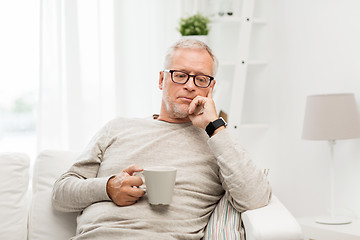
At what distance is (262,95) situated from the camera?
3.40m

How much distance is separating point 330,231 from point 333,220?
15 cm

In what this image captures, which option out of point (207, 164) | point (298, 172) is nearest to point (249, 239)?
point (207, 164)

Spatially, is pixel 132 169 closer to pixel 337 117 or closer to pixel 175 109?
pixel 175 109

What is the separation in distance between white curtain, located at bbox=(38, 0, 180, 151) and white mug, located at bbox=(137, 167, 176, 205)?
1.76m

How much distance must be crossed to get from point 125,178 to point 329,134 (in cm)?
126

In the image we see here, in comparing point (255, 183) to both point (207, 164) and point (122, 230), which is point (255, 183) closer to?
point (207, 164)

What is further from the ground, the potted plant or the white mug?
the potted plant

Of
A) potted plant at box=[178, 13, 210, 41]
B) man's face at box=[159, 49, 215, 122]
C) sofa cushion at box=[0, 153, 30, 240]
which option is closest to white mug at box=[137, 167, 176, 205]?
man's face at box=[159, 49, 215, 122]

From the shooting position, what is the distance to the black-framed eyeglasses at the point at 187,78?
1.79m

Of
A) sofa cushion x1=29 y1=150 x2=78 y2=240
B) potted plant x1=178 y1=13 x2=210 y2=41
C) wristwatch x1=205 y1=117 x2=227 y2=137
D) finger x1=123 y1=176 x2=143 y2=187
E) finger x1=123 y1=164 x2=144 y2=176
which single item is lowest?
sofa cushion x1=29 y1=150 x2=78 y2=240

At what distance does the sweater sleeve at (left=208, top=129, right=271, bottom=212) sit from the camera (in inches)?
61.4

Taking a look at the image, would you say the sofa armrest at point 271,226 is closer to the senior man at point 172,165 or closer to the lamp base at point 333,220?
the senior man at point 172,165

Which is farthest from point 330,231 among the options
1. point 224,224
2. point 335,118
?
point 224,224

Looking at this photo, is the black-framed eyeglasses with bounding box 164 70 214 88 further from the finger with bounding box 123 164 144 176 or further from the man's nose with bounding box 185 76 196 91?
the finger with bounding box 123 164 144 176
